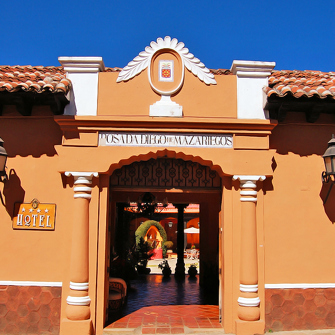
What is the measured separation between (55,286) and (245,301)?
11.5 feet

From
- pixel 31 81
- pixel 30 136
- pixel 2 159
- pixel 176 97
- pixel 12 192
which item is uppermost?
pixel 31 81

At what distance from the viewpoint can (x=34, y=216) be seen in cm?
718

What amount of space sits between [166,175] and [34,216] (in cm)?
274

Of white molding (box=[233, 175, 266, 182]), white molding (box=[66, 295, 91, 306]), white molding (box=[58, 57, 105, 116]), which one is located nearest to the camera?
white molding (box=[66, 295, 91, 306])

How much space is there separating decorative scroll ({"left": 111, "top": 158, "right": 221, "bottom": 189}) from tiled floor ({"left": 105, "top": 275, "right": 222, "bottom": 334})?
2.72m

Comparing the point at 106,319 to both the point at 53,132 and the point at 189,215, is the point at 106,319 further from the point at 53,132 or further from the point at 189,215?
the point at 189,215

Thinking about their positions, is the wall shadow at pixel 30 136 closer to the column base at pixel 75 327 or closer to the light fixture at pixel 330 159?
the column base at pixel 75 327

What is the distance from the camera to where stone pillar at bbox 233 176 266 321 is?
689 centimetres

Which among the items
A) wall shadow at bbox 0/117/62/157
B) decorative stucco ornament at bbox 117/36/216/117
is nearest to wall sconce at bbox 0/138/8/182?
wall shadow at bbox 0/117/62/157

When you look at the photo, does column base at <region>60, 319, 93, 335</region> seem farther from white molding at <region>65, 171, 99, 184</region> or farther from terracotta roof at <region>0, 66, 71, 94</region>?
terracotta roof at <region>0, 66, 71, 94</region>

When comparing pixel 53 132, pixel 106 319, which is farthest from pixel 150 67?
pixel 106 319

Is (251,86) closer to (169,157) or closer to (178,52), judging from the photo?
(178,52)

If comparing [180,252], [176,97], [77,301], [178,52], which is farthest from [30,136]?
[180,252]

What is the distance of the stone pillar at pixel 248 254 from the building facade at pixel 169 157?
0.02 m
